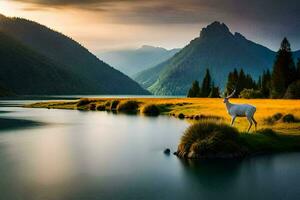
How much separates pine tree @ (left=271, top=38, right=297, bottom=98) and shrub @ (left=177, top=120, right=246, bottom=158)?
3734 inches

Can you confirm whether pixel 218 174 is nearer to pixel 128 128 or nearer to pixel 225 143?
pixel 225 143

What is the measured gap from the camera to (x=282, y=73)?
133250 mm

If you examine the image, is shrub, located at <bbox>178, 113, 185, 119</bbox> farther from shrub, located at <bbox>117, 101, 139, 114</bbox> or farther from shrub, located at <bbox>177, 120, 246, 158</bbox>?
shrub, located at <bbox>177, 120, 246, 158</bbox>

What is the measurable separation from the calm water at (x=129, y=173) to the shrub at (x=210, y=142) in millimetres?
1521

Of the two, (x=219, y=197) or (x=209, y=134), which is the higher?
(x=209, y=134)

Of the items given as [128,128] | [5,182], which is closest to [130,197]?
[5,182]

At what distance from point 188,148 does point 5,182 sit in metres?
14.8

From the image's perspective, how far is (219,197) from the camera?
2534cm

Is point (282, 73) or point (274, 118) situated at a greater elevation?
point (282, 73)

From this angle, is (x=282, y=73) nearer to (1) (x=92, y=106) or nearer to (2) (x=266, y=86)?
(2) (x=266, y=86)

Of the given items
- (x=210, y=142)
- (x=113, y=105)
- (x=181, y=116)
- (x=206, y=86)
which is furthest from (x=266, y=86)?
(x=210, y=142)

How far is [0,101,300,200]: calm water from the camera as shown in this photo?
25766mm

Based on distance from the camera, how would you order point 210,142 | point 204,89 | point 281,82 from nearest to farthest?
1. point 210,142
2. point 281,82
3. point 204,89

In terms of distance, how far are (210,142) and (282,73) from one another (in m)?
103
